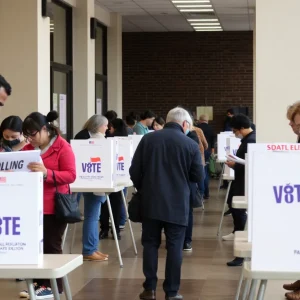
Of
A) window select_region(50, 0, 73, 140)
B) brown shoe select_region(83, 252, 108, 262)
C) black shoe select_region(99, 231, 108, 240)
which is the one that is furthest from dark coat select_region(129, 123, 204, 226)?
window select_region(50, 0, 73, 140)

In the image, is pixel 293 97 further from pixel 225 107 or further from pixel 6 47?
pixel 225 107

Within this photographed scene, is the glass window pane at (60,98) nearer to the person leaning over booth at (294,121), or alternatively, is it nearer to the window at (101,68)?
the window at (101,68)

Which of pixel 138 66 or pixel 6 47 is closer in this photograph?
pixel 6 47

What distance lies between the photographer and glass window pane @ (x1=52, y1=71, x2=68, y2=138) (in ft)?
48.0

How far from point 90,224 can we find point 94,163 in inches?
24.5

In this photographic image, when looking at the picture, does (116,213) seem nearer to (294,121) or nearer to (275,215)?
(294,121)

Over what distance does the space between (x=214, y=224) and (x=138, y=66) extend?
449 inches

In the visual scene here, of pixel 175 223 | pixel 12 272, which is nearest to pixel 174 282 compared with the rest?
pixel 175 223

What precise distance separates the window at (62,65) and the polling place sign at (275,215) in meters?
10.7

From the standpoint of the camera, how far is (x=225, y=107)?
73.3ft

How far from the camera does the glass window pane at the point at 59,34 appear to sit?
14578 mm

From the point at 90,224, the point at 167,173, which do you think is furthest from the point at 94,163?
the point at 167,173

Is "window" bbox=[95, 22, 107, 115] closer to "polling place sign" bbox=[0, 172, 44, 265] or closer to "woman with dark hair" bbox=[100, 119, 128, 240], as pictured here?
"woman with dark hair" bbox=[100, 119, 128, 240]

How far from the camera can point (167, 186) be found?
6367 millimetres
